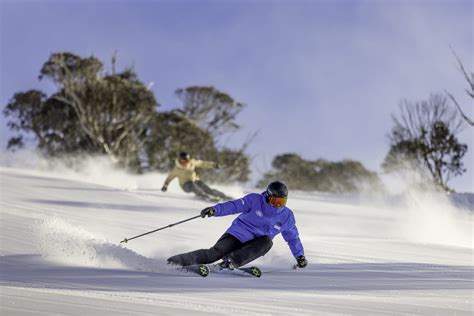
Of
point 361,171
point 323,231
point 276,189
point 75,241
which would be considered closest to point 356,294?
point 276,189

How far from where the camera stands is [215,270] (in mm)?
5199

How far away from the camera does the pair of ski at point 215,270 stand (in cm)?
490

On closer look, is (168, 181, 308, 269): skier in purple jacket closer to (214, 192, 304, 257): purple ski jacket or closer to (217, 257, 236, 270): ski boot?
(214, 192, 304, 257): purple ski jacket

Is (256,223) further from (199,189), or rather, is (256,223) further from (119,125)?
(119,125)

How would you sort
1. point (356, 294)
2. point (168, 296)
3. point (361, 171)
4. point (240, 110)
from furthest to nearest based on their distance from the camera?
point (361, 171) → point (240, 110) → point (356, 294) → point (168, 296)

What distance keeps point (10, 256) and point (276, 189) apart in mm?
2504

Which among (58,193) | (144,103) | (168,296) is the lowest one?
(168,296)

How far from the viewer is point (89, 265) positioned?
4.90 m

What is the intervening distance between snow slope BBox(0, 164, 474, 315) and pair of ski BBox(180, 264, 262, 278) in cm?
10

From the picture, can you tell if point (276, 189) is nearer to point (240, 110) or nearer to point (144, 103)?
point (144, 103)

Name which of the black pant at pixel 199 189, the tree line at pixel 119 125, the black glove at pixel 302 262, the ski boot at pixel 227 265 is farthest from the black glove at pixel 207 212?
the tree line at pixel 119 125

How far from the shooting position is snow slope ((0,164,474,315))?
128 inches

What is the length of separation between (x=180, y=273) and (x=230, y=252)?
0.84m

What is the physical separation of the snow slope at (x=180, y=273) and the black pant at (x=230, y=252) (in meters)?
0.23
